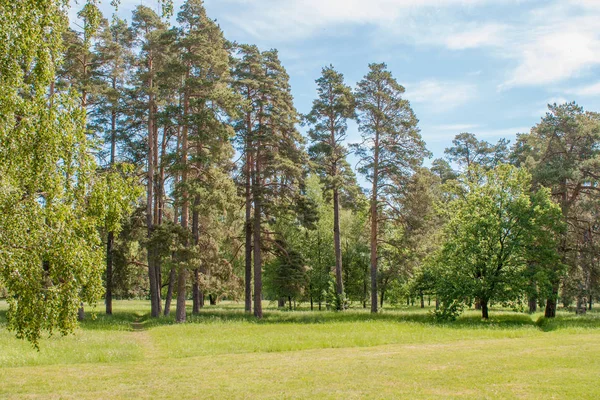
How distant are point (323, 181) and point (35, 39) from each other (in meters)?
23.6

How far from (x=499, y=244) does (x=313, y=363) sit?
60.8 ft

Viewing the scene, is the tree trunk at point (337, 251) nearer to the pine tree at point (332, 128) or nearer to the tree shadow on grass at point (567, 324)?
the pine tree at point (332, 128)

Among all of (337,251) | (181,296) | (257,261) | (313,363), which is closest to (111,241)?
(181,296)

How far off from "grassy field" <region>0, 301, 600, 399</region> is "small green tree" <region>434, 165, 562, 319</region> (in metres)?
3.33

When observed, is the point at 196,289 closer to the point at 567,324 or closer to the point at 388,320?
the point at 388,320

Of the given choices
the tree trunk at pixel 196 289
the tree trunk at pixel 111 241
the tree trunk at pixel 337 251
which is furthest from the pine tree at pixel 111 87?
the tree trunk at pixel 337 251

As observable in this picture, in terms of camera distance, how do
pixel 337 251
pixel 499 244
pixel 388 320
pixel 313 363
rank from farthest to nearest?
pixel 337 251 < pixel 499 244 < pixel 388 320 < pixel 313 363

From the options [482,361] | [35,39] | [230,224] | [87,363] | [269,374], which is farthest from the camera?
[230,224]

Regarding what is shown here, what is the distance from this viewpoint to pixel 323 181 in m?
32.5

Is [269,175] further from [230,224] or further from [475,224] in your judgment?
[475,224]

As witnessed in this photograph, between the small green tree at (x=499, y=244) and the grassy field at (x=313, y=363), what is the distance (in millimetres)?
3330

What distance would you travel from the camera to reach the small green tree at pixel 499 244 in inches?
Answer: 1101

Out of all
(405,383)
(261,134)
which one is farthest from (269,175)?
(405,383)

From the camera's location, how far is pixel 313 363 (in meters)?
15.0
